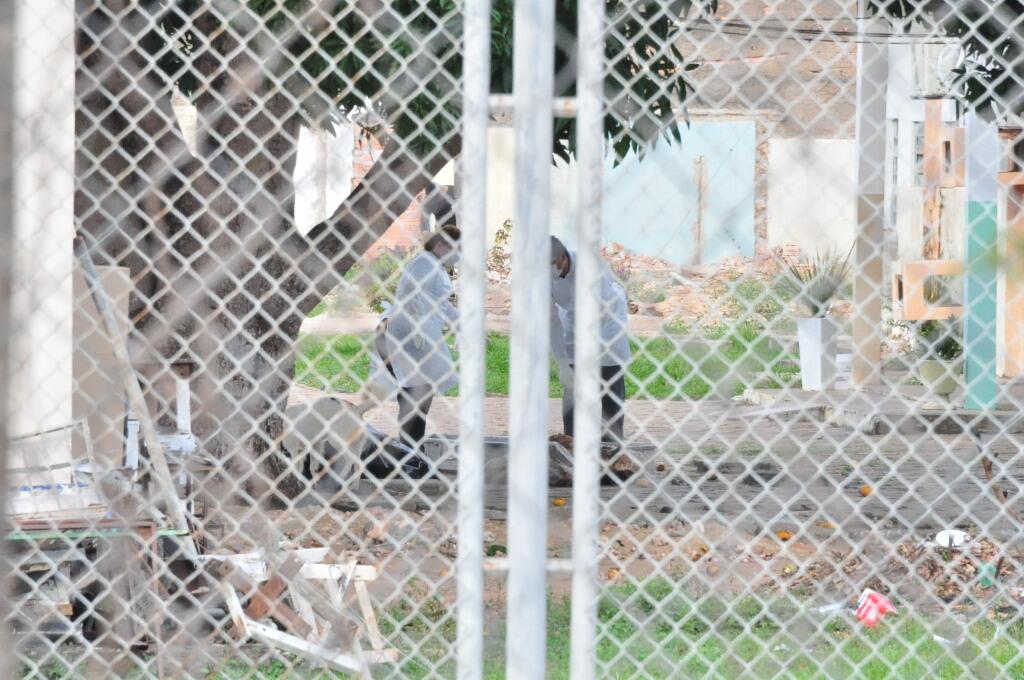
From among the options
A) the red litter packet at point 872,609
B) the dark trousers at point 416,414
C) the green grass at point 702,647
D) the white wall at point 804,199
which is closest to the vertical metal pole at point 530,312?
the white wall at point 804,199

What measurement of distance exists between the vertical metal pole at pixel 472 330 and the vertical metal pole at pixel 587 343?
0.59 feet

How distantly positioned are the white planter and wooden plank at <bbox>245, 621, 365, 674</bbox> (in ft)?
4.88

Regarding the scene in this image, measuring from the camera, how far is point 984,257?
1262 millimetres

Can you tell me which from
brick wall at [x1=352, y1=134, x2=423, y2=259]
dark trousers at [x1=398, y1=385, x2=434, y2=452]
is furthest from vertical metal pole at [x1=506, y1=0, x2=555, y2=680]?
dark trousers at [x1=398, y1=385, x2=434, y2=452]

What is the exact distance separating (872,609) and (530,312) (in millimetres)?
2835

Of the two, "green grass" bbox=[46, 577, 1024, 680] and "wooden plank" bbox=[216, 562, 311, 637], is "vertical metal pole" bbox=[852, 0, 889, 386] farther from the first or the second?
"wooden plank" bbox=[216, 562, 311, 637]

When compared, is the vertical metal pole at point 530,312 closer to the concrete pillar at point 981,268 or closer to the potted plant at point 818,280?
the potted plant at point 818,280

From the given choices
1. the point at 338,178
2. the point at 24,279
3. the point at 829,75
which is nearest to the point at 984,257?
the point at 24,279

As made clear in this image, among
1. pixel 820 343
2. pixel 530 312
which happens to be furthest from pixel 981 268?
pixel 820 343

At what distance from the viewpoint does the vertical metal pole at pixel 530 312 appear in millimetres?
2416

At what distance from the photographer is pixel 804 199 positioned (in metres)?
2.80

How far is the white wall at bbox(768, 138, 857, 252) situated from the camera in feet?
8.64

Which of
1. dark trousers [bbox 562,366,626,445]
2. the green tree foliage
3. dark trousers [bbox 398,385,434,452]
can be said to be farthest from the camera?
dark trousers [bbox 398,385,434,452]

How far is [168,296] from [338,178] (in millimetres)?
2965
